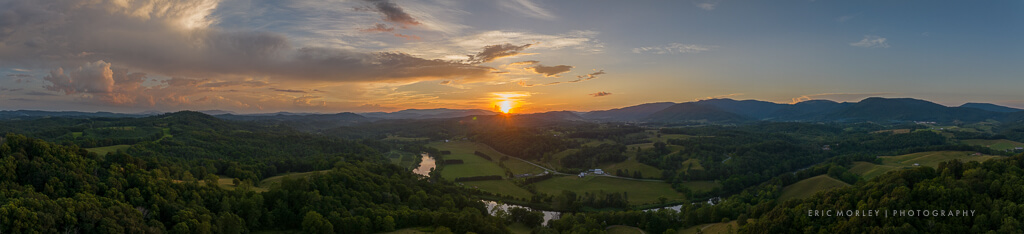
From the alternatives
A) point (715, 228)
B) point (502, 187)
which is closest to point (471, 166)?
point (502, 187)

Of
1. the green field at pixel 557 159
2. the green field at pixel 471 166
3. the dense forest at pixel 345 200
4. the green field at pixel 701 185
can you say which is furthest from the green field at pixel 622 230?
the green field at pixel 557 159

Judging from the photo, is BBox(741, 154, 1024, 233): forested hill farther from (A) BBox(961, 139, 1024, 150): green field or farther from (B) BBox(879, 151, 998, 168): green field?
(A) BBox(961, 139, 1024, 150): green field

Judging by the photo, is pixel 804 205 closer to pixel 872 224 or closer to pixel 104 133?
pixel 872 224

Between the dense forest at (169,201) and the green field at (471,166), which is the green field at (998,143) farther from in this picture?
the dense forest at (169,201)

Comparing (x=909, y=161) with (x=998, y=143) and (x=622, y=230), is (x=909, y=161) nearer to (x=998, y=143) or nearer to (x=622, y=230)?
(x=998, y=143)

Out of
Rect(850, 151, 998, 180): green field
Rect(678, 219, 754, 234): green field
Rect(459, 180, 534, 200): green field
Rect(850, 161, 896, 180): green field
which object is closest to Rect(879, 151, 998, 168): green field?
Rect(850, 151, 998, 180): green field
